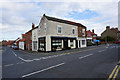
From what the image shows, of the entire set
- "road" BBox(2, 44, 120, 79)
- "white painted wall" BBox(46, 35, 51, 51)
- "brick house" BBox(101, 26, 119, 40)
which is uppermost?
"brick house" BBox(101, 26, 119, 40)

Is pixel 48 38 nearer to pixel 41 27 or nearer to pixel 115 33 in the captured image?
pixel 41 27

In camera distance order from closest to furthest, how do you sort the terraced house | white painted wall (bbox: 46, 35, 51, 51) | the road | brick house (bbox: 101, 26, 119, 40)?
the road, white painted wall (bbox: 46, 35, 51, 51), the terraced house, brick house (bbox: 101, 26, 119, 40)

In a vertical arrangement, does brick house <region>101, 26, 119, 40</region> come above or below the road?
above

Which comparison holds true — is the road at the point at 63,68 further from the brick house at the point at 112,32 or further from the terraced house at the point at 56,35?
the brick house at the point at 112,32

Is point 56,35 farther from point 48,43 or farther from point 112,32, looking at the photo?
point 112,32

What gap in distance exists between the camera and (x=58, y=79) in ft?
16.4

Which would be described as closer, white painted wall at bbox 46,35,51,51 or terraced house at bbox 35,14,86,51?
white painted wall at bbox 46,35,51,51

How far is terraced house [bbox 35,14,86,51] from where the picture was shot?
19828 mm

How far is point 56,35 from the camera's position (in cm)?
2106

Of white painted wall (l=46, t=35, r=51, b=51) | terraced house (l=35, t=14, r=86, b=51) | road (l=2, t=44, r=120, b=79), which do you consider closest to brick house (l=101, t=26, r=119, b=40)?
terraced house (l=35, t=14, r=86, b=51)

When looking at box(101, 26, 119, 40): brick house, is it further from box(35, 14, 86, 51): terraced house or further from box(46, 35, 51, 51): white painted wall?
box(46, 35, 51, 51): white painted wall

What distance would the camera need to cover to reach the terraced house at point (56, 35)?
1983cm

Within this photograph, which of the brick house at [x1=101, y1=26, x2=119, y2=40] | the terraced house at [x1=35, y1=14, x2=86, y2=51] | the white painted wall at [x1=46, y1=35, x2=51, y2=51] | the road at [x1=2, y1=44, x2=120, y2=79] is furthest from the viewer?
the brick house at [x1=101, y1=26, x2=119, y2=40]

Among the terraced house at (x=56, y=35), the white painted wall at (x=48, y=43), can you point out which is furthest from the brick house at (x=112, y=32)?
the white painted wall at (x=48, y=43)
